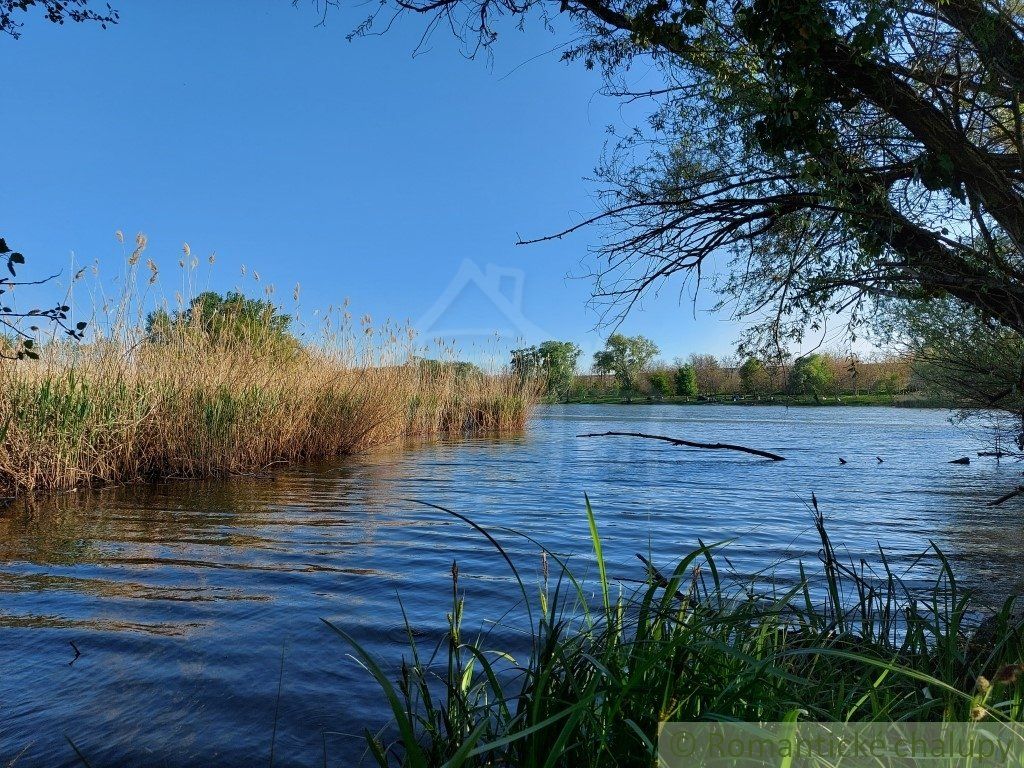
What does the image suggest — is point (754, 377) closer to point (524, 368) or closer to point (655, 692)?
point (655, 692)

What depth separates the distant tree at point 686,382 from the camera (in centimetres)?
9194

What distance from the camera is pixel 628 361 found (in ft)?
262

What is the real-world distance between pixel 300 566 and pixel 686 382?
91.6 metres

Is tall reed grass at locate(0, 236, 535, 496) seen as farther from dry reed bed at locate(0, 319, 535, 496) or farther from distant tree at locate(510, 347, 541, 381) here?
distant tree at locate(510, 347, 541, 381)

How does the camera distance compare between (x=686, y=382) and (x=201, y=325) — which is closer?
(x=201, y=325)

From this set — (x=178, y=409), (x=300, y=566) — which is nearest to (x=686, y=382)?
(x=178, y=409)

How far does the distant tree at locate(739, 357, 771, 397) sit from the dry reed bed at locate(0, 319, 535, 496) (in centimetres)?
728

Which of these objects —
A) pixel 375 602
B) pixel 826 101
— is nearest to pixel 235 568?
pixel 375 602

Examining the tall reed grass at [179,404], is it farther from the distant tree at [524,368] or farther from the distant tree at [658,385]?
the distant tree at [658,385]

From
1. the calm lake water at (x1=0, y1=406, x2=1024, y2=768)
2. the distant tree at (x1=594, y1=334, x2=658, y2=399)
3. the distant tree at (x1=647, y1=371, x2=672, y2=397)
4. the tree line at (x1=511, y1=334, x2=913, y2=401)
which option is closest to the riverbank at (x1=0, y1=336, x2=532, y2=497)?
the calm lake water at (x1=0, y1=406, x2=1024, y2=768)

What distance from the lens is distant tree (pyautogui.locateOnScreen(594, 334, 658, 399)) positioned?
239 ft

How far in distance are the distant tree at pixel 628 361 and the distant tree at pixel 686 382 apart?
5183 mm

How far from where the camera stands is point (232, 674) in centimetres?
298

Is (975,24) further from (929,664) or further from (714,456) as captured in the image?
(714,456)
